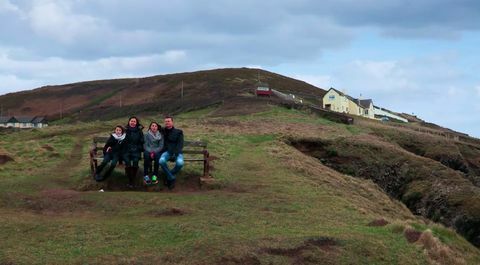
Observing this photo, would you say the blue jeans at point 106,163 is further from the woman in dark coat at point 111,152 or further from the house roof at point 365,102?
the house roof at point 365,102

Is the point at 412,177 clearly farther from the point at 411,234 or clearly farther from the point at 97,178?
the point at 97,178

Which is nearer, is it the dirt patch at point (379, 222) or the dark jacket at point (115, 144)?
the dirt patch at point (379, 222)

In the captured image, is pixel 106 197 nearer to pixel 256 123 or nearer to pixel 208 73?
pixel 256 123

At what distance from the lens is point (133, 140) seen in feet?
66.1

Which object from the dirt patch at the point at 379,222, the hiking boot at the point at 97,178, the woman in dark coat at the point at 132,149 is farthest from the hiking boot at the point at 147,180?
the dirt patch at the point at 379,222

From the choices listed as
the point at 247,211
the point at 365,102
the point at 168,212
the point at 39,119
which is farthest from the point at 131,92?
the point at 168,212

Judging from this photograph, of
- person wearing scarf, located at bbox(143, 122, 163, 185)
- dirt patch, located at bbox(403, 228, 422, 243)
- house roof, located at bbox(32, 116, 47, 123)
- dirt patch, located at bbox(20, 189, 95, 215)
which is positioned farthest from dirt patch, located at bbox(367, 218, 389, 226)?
house roof, located at bbox(32, 116, 47, 123)

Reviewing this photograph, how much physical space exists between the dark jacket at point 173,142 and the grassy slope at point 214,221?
63.2 inches

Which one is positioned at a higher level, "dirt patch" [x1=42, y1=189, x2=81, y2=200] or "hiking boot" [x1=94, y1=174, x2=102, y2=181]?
"hiking boot" [x1=94, y1=174, x2=102, y2=181]

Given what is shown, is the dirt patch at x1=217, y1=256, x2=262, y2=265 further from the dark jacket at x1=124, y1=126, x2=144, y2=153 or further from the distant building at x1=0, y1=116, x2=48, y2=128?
the distant building at x1=0, y1=116, x2=48, y2=128

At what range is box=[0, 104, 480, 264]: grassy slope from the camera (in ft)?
41.4

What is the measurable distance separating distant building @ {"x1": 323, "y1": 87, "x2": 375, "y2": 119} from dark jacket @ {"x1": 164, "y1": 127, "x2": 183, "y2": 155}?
75.5m

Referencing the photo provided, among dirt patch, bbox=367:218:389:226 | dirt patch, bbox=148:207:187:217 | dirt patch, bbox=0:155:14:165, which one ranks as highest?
dirt patch, bbox=0:155:14:165

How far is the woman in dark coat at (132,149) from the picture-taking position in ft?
65.8
